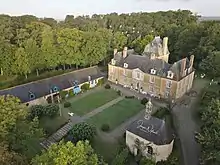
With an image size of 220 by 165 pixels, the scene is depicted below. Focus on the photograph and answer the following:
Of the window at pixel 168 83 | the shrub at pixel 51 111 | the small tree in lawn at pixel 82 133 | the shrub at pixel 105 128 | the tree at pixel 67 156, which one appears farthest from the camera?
the window at pixel 168 83

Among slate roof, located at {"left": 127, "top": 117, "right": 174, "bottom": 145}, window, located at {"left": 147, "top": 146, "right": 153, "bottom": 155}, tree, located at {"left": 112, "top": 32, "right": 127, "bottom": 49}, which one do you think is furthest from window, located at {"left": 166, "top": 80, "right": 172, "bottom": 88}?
tree, located at {"left": 112, "top": 32, "right": 127, "bottom": 49}

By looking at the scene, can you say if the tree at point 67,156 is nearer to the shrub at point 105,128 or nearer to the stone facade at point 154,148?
the stone facade at point 154,148

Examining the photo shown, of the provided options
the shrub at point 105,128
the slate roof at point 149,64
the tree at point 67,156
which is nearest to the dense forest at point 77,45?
the slate roof at point 149,64

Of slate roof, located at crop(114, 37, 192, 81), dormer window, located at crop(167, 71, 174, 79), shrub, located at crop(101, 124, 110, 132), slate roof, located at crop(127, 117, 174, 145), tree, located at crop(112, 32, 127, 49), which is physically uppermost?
tree, located at crop(112, 32, 127, 49)

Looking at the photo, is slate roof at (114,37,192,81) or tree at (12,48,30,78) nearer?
slate roof at (114,37,192,81)

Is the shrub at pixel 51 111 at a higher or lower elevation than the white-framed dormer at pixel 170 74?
Result: lower

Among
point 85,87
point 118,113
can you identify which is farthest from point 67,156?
point 85,87

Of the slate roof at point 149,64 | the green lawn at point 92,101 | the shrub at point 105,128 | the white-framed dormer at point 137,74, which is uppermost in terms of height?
the slate roof at point 149,64

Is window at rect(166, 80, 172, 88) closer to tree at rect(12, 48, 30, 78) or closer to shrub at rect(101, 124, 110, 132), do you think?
shrub at rect(101, 124, 110, 132)
